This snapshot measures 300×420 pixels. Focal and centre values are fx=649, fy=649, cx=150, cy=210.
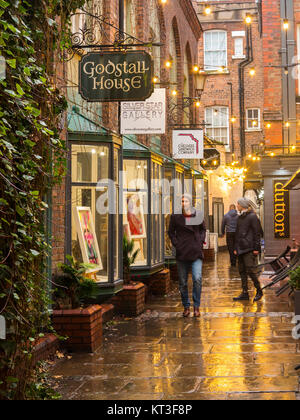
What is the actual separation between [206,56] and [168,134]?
66.2ft

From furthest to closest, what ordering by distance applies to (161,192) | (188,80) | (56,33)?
(188,80), (161,192), (56,33)

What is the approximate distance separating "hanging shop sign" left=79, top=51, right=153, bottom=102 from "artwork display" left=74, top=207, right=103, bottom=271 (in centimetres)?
168

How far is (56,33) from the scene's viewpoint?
596 cm

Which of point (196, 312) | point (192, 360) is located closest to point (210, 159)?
point (196, 312)

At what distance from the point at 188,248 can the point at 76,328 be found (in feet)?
→ 10.7

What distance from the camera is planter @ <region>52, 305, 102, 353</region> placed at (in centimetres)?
813

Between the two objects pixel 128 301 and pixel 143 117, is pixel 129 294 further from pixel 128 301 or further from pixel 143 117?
pixel 143 117

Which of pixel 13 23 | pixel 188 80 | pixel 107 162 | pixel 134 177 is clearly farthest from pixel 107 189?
pixel 188 80

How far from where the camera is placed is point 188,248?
10906 mm

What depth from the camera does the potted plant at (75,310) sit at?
814cm

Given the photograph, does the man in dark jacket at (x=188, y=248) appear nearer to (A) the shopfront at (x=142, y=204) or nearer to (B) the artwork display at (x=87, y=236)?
(A) the shopfront at (x=142, y=204)

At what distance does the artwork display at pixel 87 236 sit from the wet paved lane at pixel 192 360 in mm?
1129

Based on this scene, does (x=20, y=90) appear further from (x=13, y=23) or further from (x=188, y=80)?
(x=188, y=80)
